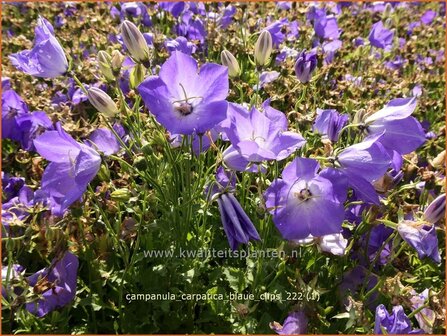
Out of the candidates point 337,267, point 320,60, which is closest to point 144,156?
point 337,267

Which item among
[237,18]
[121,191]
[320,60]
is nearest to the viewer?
[121,191]

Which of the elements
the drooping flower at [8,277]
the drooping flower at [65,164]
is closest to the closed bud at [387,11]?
the drooping flower at [65,164]

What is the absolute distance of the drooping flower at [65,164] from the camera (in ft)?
4.24

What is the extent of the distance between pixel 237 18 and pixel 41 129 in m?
1.31

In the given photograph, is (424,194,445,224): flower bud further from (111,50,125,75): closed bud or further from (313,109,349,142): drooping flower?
(111,50,125,75): closed bud

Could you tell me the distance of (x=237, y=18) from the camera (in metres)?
2.84

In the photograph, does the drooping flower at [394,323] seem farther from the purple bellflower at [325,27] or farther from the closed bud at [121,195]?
the purple bellflower at [325,27]

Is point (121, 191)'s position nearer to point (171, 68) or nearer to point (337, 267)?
point (171, 68)

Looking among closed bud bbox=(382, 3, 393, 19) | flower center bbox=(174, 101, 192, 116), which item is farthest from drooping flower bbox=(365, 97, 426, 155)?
closed bud bbox=(382, 3, 393, 19)

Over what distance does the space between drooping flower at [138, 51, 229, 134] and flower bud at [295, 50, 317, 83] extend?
1.22 ft

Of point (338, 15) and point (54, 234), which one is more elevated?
point (338, 15)

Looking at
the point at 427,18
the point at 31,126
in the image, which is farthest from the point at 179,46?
the point at 427,18

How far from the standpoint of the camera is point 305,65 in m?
1.58

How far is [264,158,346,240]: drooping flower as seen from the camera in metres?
1.29
